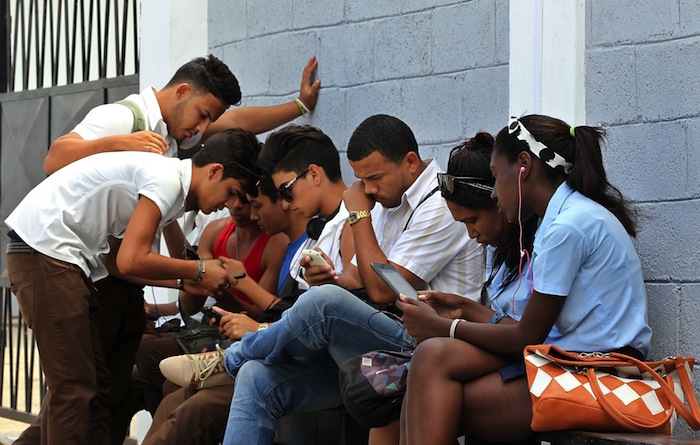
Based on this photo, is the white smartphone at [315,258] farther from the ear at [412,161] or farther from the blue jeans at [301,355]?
the ear at [412,161]

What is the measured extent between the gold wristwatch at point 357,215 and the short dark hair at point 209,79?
124 cm

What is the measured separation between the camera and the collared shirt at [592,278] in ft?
11.4

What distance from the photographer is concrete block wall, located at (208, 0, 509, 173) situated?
502 cm

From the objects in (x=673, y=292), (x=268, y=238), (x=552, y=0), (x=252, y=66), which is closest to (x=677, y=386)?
(x=673, y=292)

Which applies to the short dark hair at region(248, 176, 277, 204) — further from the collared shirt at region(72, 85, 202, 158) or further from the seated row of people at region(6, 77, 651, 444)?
the collared shirt at region(72, 85, 202, 158)

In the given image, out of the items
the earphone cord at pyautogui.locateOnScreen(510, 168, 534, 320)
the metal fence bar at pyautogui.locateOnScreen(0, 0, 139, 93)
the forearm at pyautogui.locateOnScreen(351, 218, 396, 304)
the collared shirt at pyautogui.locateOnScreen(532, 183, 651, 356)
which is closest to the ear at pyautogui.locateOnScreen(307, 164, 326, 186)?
the forearm at pyautogui.locateOnScreen(351, 218, 396, 304)

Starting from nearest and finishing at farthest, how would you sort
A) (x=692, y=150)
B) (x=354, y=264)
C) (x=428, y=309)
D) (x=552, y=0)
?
(x=428, y=309), (x=692, y=150), (x=552, y=0), (x=354, y=264)

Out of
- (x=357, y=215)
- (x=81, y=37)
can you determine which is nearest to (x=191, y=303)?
(x=357, y=215)

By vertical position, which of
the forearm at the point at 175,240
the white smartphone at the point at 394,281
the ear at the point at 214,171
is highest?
the ear at the point at 214,171

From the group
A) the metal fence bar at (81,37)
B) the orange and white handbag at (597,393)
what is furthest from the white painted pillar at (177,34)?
the orange and white handbag at (597,393)

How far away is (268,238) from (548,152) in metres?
2.15

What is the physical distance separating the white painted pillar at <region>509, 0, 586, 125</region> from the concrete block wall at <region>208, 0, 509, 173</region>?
17 centimetres

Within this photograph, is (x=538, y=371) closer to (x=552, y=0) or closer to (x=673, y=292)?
(x=673, y=292)

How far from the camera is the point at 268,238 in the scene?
18.1 ft
